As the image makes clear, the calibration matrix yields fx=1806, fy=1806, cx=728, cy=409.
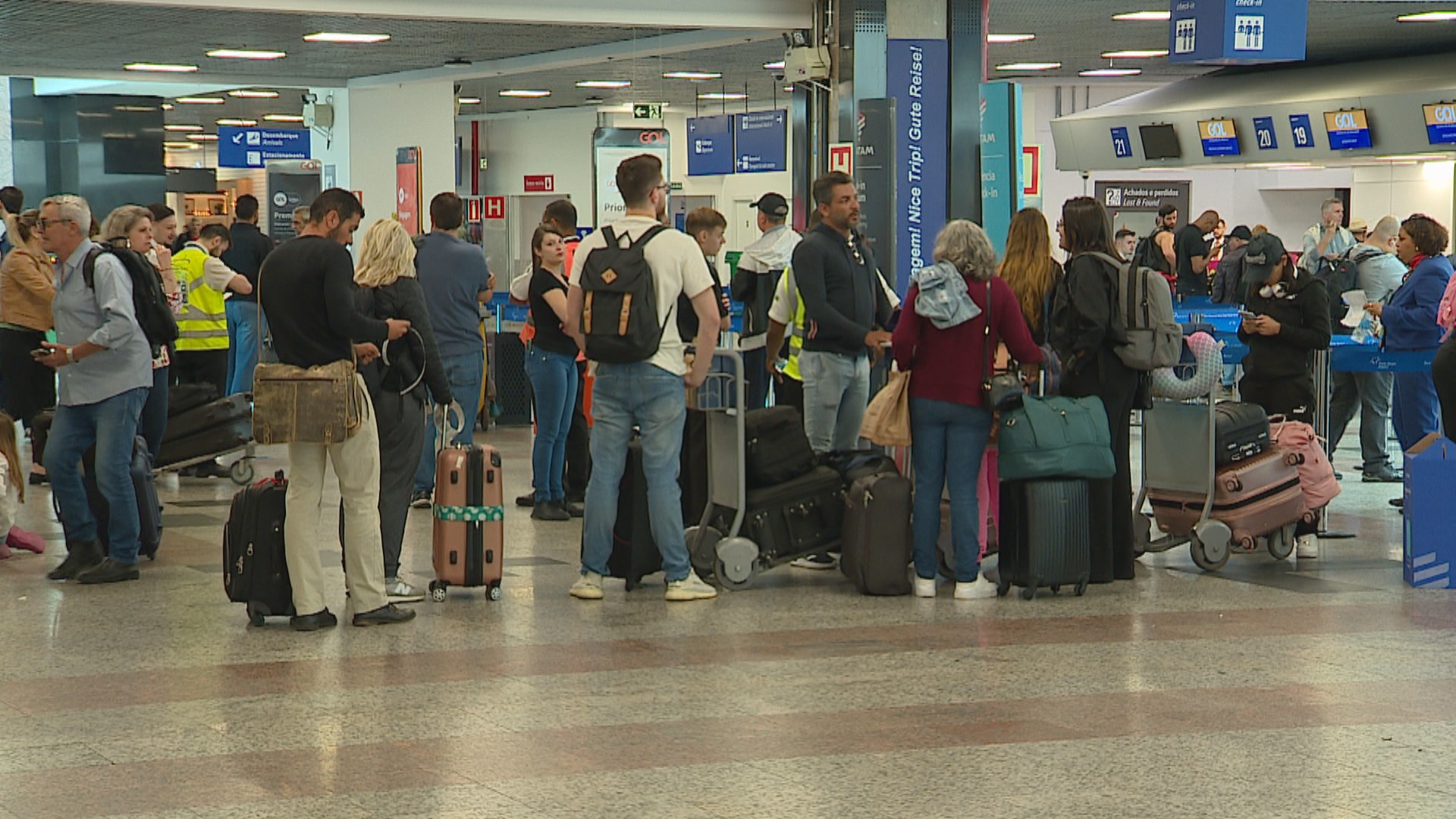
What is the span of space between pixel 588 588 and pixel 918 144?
5184mm

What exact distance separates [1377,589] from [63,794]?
18.8ft

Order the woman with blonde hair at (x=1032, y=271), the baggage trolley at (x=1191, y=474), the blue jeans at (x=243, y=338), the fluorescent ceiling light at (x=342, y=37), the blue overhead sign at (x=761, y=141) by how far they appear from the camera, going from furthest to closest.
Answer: the blue overhead sign at (x=761, y=141)
the fluorescent ceiling light at (x=342, y=37)
the blue jeans at (x=243, y=338)
the baggage trolley at (x=1191, y=474)
the woman with blonde hair at (x=1032, y=271)

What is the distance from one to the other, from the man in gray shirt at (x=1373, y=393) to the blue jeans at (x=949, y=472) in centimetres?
483

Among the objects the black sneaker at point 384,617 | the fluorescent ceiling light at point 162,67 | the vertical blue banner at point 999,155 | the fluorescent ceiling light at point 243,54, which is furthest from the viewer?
the fluorescent ceiling light at point 162,67

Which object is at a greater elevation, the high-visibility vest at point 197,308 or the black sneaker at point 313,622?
the high-visibility vest at point 197,308

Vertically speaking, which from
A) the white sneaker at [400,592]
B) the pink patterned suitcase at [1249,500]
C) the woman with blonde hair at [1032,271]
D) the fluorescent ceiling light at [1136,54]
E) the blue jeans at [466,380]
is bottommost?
the white sneaker at [400,592]

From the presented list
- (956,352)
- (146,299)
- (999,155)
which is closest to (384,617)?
(146,299)

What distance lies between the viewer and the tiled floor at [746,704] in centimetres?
480

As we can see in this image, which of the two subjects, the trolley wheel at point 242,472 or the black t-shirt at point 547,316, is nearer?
the black t-shirt at point 547,316

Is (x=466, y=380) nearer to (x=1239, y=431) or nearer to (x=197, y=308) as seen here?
(x=197, y=308)

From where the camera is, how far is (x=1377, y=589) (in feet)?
26.6

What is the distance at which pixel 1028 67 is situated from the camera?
18750 millimetres

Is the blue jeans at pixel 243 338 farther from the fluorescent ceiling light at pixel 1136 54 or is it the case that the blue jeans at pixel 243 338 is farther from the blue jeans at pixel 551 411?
the fluorescent ceiling light at pixel 1136 54

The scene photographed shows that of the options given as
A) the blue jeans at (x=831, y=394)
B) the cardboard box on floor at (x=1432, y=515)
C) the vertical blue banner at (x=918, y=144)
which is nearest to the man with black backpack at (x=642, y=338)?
the blue jeans at (x=831, y=394)
